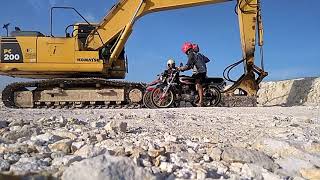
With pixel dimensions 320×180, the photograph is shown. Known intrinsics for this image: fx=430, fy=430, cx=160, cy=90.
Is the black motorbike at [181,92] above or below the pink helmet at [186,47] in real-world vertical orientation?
below

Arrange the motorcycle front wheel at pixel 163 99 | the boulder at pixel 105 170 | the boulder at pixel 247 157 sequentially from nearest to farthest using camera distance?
1. the boulder at pixel 105 170
2. the boulder at pixel 247 157
3. the motorcycle front wheel at pixel 163 99

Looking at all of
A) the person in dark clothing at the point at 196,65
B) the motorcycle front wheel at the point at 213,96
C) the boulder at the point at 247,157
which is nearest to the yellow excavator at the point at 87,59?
the motorcycle front wheel at the point at 213,96

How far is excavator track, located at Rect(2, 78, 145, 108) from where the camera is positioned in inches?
488

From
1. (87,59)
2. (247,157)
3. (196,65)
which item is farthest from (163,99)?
(247,157)

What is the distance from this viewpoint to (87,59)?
1233cm

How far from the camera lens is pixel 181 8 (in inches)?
506

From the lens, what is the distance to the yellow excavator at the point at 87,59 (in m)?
12.2

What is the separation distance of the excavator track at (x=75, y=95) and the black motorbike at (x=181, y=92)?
2.28ft

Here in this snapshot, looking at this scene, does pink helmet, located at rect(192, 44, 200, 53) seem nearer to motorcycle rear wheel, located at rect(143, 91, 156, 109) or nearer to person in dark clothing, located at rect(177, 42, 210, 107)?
person in dark clothing, located at rect(177, 42, 210, 107)

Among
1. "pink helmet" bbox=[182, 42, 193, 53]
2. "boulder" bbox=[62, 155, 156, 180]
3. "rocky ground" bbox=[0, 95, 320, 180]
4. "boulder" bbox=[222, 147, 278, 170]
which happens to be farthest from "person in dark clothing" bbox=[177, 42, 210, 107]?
"boulder" bbox=[62, 155, 156, 180]

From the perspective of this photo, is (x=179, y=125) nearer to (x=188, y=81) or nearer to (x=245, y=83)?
(x=188, y=81)

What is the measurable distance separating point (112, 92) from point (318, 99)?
8.07m

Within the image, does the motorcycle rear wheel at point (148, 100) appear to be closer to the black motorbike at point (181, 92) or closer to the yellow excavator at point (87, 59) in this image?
the black motorbike at point (181, 92)

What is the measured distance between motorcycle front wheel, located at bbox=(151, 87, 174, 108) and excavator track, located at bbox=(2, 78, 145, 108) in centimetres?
55
